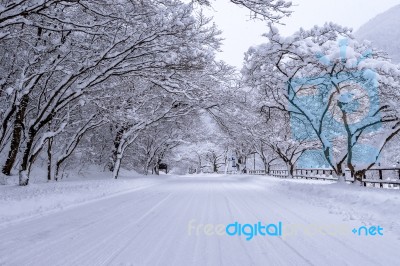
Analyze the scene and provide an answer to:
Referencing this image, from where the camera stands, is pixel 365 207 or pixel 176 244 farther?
pixel 365 207

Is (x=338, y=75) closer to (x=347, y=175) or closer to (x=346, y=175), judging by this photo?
(x=346, y=175)

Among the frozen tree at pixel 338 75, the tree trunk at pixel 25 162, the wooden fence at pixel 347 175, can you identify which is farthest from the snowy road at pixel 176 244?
the wooden fence at pixel 347 175

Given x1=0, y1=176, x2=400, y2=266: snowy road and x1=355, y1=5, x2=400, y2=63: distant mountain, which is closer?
x1=0, y1=176, x2=400, y2=266: snowy road

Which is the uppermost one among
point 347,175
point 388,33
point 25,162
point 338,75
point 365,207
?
point 388,33

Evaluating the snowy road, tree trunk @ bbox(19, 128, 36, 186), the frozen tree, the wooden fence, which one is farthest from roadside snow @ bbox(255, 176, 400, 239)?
tree trunk @ bbox(19, 128, 36, 186)

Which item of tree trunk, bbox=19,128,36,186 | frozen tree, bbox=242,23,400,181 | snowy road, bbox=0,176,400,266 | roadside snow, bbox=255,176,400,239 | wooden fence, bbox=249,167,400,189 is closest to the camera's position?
snowy road, bbox=0,176,400,266

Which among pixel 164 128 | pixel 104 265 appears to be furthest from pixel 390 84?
pixel 164 128

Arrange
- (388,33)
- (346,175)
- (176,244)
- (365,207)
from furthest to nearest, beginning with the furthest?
(388,33)
(346,175)
(365,207)
(176,244)

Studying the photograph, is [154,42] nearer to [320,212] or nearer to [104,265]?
[320,212]

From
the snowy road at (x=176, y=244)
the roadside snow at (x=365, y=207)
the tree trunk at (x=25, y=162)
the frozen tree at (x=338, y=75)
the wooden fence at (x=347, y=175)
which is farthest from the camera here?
the wooden fence at (x=347, y=175)

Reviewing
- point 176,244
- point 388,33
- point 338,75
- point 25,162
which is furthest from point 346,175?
point 388,33

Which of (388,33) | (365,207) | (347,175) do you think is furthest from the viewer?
(388,33)

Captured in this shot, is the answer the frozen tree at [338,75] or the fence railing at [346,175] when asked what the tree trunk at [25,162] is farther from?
the fence railing at [346,175]

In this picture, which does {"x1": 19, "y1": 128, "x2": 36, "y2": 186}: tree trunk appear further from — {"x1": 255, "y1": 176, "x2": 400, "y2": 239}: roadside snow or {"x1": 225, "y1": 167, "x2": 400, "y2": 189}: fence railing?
{"x1": 225, "y1": 167, "x2": 400, "y2": 189}: fence railing
